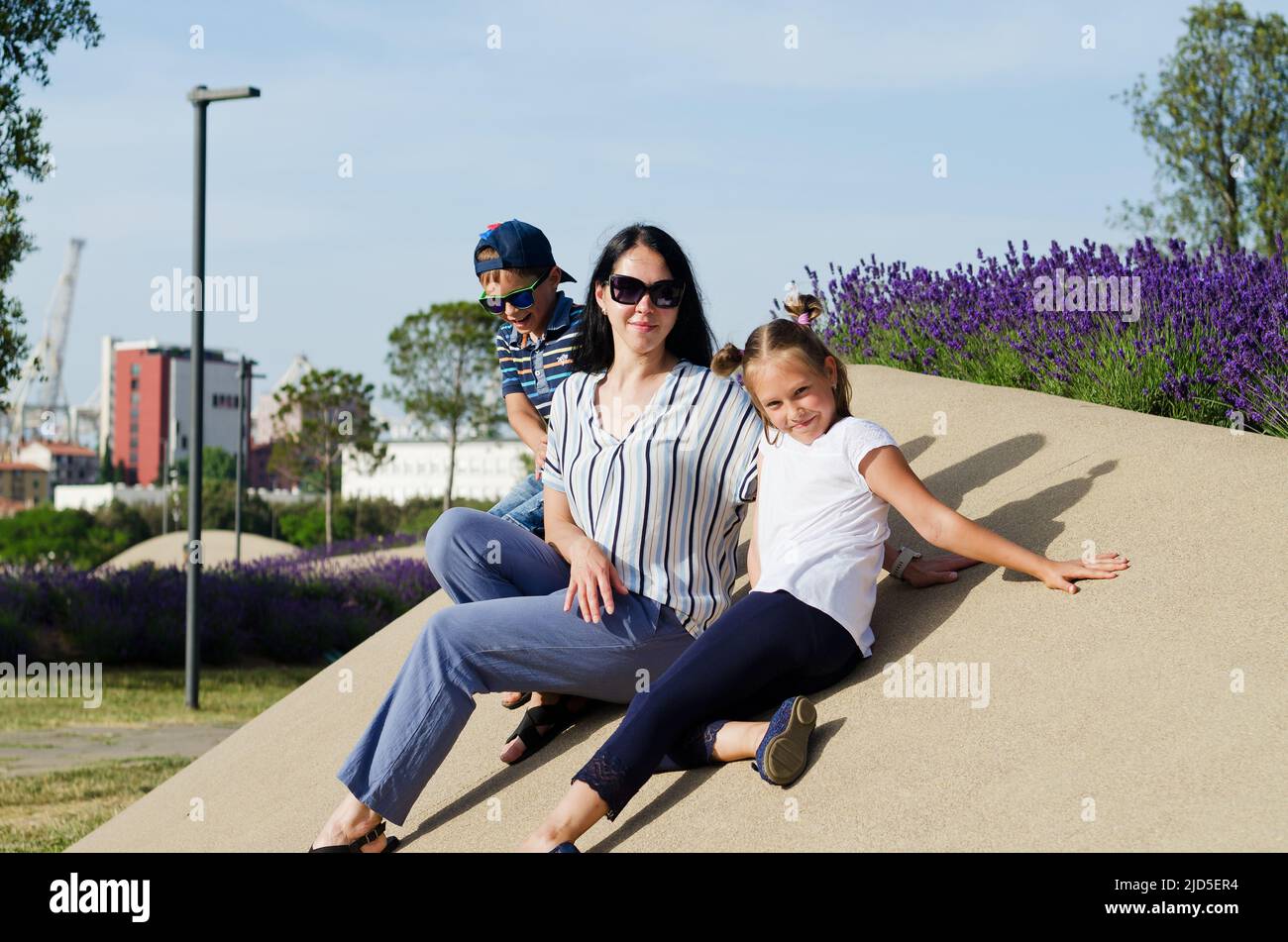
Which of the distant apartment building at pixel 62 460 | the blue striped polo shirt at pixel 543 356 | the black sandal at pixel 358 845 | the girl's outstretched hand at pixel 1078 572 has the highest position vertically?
the blue striped polo shirt at pixel 543 356

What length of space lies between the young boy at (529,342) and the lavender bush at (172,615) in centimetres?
976

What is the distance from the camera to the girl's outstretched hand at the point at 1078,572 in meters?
3.78

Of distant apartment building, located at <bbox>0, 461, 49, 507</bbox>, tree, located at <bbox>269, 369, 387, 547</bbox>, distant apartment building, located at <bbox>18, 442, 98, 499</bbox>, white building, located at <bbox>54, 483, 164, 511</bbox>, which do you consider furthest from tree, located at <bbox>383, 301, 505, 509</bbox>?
distant apartment building, located at <bbox>18, 442, 98, 499</bbox>

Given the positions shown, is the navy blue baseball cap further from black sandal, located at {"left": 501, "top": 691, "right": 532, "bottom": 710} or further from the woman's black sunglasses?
black sandal, located at {"left": 501, "top": 691, "right": 532, "bottom": 710}

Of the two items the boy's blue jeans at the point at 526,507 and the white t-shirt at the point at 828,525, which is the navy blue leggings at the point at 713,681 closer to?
the white t-shirt at the point at 828,525

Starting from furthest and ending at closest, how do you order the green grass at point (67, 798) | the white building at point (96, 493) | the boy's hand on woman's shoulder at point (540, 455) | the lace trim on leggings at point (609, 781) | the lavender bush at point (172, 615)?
the white building at point (96, 493)
the lavender bush at point (172, 615)
the green grass at point (67, 798)
the boy's hand on woman's shoulder at point (540, 455)
the lace trim on leggings at point (609, 781)

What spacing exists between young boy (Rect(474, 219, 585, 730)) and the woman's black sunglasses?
0.55 meters

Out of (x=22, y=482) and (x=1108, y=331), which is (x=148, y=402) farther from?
(x=1108, y=331)

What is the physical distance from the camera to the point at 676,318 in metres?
4.11

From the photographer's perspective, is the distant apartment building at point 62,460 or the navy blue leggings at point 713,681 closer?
the navy blue leggings at point 713,681

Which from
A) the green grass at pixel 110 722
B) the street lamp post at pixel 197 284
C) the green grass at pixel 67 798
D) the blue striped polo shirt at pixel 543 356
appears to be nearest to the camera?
the blue striped polo shirt at pixel 543 356

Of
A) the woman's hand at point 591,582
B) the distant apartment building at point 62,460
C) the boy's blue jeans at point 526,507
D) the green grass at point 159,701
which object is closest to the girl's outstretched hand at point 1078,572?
the woman's hand at point 591,582

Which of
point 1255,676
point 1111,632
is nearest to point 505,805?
point 1111,632
